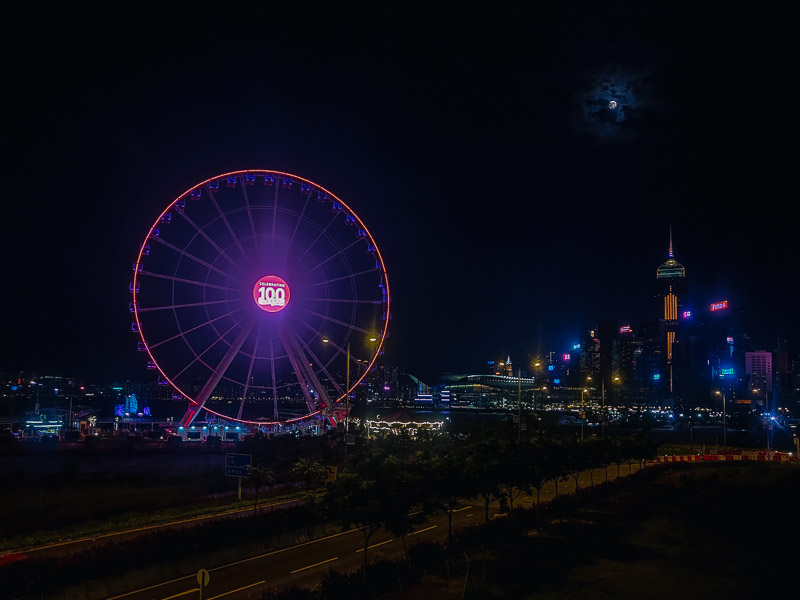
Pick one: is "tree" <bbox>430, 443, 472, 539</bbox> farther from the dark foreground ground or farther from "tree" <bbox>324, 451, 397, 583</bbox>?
"tree" <bbox>324, 451, 397, 583</bbox>

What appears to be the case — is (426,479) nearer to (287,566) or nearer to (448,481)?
(448,481)

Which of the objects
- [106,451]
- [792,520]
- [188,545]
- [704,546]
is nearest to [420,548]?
[188,545]

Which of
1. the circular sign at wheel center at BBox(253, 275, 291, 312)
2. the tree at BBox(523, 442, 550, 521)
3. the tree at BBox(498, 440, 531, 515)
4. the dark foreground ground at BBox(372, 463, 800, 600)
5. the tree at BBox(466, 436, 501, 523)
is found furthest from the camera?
the circular sign at wheel center at BBox(253, 275, 291, 312)

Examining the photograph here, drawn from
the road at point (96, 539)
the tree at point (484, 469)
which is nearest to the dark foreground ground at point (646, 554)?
the tree at point (484, 469)

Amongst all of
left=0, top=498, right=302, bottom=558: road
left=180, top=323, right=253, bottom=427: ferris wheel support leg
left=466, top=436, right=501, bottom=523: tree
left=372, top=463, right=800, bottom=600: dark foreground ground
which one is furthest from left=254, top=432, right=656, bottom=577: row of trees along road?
left=180, top=323, right=253, bottom=427: ferris wheel support leg

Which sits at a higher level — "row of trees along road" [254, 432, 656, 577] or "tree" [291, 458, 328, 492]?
"row of trees along road" [254, 432, 656, 577]

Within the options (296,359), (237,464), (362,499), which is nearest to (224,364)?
(296,359)
